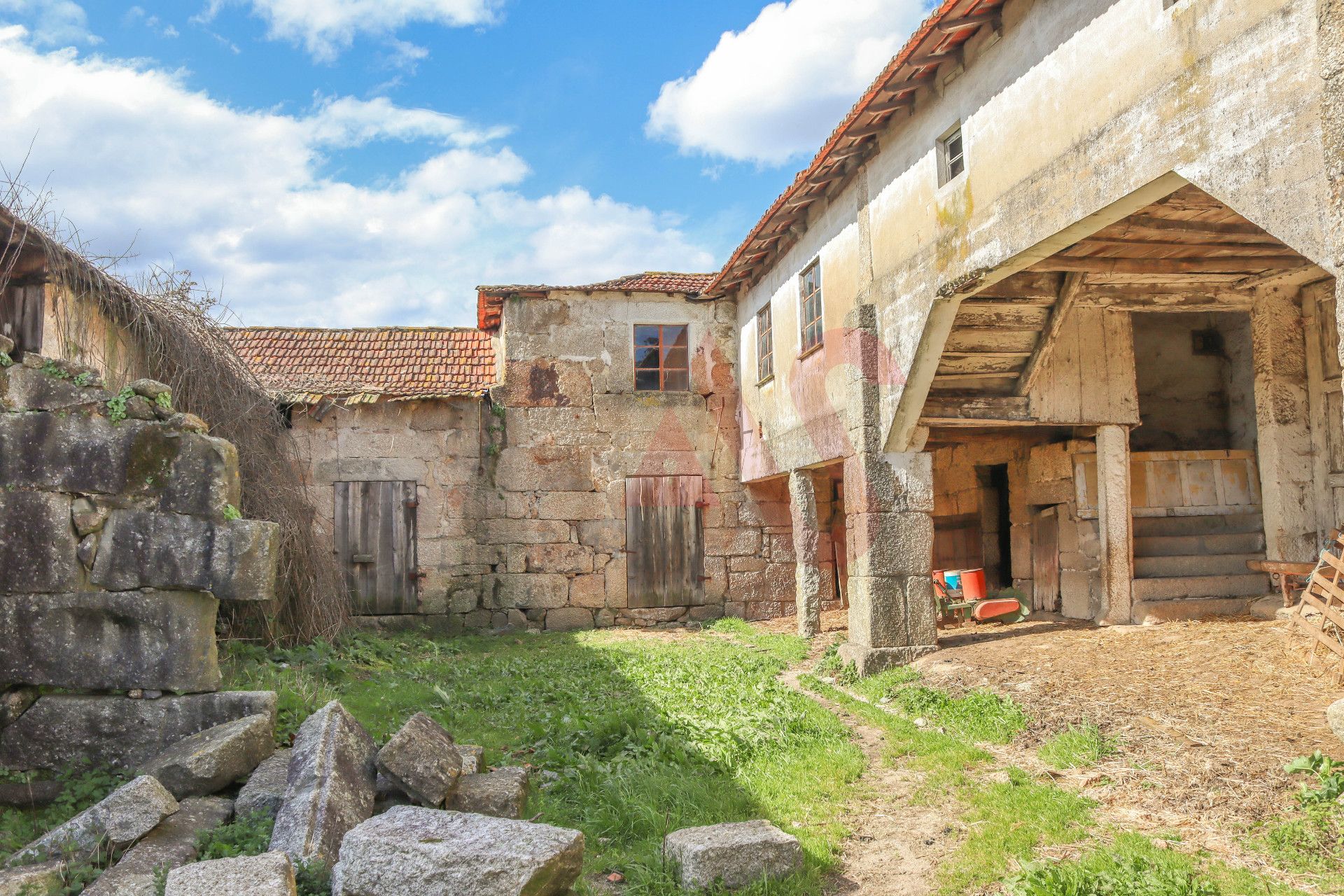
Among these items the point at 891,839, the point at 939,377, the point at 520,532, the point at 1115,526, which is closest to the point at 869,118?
the point at 939,377

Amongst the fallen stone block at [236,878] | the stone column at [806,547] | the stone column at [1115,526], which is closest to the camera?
the fallen stone block at [236,878]

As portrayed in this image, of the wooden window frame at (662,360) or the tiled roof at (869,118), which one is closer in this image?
the tiled roof at (869,118)

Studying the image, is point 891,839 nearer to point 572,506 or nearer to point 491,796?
point 491,796

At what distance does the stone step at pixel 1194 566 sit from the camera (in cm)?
1017

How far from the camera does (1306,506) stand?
954cm

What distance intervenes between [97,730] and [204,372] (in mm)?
4127

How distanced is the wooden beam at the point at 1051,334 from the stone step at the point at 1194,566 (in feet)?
8.10

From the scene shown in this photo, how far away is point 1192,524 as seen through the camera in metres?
10.7

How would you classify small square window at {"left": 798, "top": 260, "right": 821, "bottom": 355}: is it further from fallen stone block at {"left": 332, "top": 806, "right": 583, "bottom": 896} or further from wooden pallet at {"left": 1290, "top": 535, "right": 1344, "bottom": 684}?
fallen stone block at {"left": 332, "top": 806, "right": 583, "bottom": 896}

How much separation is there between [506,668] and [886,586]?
4069mm

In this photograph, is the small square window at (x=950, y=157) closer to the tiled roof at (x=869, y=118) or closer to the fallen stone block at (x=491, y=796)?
the tiled roof at (x=869, y=118)

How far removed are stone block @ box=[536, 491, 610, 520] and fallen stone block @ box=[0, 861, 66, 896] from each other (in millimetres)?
10033

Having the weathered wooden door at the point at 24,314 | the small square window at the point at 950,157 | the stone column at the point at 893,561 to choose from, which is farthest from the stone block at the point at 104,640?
the small square window at the point at 950,157

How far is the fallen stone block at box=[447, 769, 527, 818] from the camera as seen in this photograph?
5098 mm
